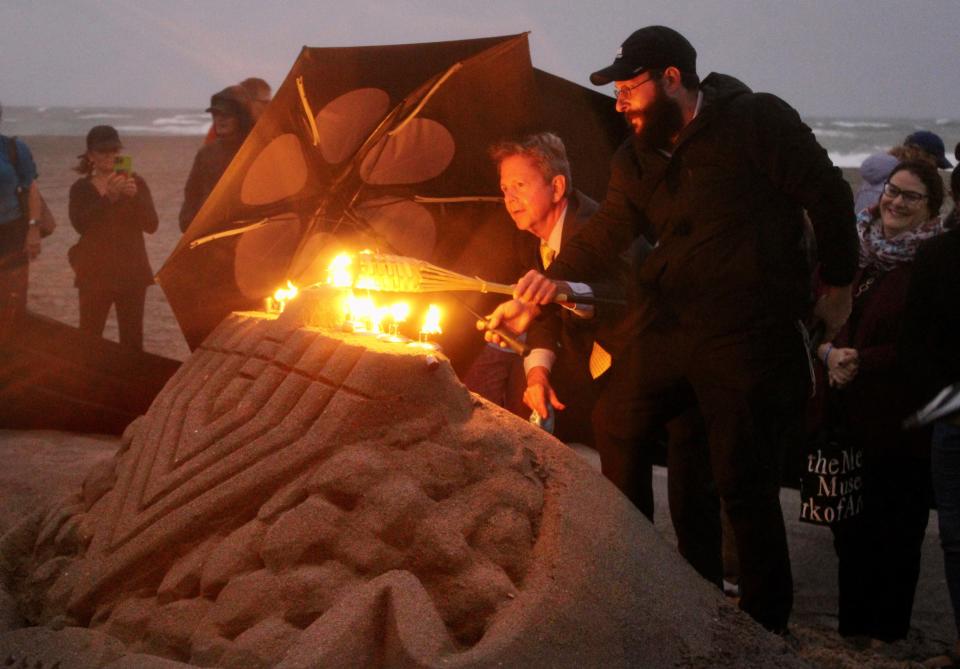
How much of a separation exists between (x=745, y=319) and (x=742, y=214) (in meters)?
Answer: 0.34

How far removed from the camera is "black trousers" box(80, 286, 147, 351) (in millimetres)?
7109

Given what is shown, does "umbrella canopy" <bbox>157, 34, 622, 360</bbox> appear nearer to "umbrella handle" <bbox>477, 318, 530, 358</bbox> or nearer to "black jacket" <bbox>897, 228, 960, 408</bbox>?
"umbrella handle" <bbox>477, 318, 530, 358</bbox>

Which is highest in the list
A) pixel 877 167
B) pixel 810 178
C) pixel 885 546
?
pixel 877 167

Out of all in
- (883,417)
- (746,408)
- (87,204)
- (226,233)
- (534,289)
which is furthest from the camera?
(87,204)

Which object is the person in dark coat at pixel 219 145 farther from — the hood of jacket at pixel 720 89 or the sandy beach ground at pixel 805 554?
the hood of jacket at pixel 720 89

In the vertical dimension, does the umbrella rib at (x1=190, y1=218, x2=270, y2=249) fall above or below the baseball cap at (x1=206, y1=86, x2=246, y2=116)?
below

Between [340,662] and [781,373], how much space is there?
66.1 inches

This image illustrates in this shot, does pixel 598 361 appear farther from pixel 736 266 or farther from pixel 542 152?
pixel 542 152

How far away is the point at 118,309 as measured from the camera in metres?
7.14

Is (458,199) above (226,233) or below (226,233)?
above

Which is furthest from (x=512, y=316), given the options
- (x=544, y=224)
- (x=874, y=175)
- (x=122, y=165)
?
(x=122, y=165)

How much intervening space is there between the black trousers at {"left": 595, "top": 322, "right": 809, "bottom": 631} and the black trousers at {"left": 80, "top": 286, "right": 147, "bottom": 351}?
458 cm

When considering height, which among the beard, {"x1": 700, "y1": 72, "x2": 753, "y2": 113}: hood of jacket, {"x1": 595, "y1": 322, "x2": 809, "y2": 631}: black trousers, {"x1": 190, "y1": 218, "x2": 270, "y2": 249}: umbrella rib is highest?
{"x1": 700, "y1": 72, "x2": 753, "y2": 113}: hood of jacket

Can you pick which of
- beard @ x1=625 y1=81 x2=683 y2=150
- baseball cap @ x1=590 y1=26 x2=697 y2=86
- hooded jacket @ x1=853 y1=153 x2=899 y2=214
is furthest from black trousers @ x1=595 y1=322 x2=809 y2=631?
hooded jacket @ x1=853 y1=153 x2=899 y2=214
